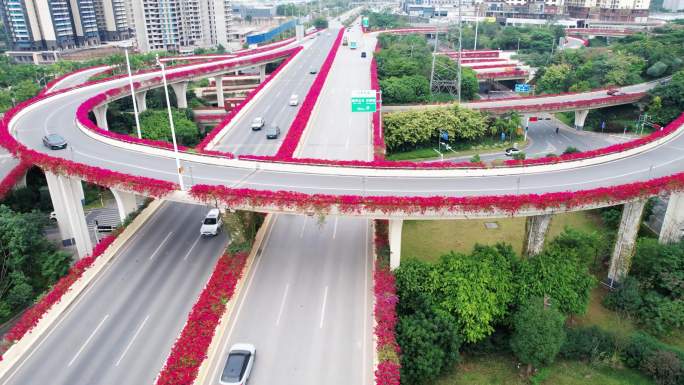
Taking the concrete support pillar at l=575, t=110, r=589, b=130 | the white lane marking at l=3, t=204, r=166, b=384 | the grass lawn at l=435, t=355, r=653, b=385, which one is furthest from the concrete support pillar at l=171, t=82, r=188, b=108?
the grass lawn at l=435, t=355, r=653, b=385

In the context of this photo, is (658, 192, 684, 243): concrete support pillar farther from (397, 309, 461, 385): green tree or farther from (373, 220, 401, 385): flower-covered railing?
(373, 220, 401, 385): flower-covered railing

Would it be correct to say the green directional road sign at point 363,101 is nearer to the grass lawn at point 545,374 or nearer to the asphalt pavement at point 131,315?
the asphalt pavement at point 131,315

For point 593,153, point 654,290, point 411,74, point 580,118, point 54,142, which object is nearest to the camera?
point 654,290

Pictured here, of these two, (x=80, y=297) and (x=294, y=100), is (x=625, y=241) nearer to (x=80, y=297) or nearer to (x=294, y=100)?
(x=80, y=297)

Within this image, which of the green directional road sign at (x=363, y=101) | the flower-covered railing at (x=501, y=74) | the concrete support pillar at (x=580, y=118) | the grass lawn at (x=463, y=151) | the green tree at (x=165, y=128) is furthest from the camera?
the flower-covered railing at (x=501, y=74)

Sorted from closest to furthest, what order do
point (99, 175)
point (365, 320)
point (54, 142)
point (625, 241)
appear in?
point (365, 320)
point (99, 175)
point (625, 241)
point (54, 142)

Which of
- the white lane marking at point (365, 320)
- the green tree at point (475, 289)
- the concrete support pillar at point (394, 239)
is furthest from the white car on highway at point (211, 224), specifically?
the green tree at point (475, 289)

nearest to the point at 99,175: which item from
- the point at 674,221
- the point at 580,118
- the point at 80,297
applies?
the point at 80,297
